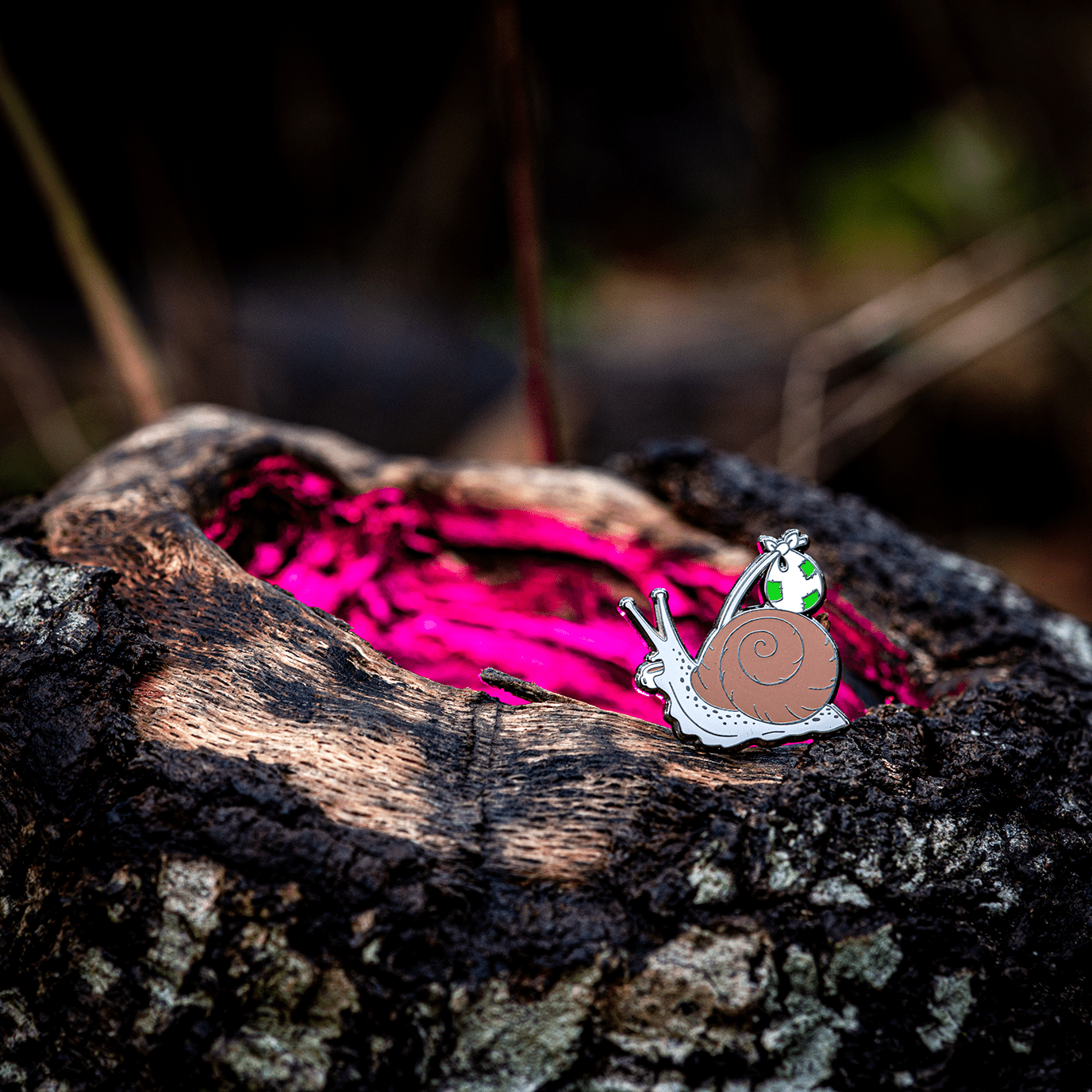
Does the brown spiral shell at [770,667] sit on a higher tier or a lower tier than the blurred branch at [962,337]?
lower

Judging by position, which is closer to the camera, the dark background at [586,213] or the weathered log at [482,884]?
the weathered log at [482,884]

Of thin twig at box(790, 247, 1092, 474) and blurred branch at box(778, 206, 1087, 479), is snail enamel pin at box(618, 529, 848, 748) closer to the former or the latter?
blurred branch at box(778, 206, 1087, 479)

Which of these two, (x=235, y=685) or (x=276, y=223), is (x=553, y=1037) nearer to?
(x=235, y=685)

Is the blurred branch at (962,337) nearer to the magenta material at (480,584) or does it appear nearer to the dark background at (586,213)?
the dark background at (586,213)

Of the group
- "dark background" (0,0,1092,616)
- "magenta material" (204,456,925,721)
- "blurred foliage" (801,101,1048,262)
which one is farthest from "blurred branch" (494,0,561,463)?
"blurred foliage" (801,101,1048,262)

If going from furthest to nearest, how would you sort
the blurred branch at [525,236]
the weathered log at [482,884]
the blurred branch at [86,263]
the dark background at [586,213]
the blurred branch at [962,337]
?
1. the dark background at [586,213]
2. the blurred branch at [962,337]
3. the blurred branch at [86,263]
4. the blurred branch at [525,236]
5. the weathered log at [482,884]

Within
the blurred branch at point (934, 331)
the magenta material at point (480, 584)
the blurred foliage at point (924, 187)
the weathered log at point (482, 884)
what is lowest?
the weathered log at point (482, 884)

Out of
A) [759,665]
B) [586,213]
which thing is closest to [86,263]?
[759,665]

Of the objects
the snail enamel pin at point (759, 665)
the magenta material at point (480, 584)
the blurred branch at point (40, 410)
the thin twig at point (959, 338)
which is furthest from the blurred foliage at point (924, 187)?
the blurred branch at point (40, 410)
